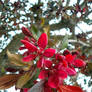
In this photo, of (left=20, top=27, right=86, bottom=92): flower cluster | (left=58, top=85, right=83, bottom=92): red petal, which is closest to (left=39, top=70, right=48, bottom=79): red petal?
(left=20, top=27, right=86, bottom=92): flower cluster

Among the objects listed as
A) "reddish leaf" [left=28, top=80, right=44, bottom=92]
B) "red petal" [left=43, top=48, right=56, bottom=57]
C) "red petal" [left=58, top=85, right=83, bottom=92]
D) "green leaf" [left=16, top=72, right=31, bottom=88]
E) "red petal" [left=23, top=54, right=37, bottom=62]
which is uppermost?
"red petal" [left=43, top=48, right=56, bottom=57]

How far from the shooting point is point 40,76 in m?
0.83

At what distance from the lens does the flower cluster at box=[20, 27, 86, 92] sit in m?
0.81

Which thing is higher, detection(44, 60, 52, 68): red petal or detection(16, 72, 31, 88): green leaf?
detection(44, 60, 52, 68): red petal

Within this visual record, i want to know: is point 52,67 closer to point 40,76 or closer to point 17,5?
point 40,76

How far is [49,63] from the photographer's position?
841 millimetres

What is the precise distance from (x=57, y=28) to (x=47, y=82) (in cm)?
186

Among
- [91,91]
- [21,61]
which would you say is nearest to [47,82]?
[21,61]

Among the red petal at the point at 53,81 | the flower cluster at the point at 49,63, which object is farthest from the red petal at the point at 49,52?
the red petal at the point at 53,81

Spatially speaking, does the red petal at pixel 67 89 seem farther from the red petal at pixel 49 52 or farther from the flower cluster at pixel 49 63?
the red petal at pixel 49 52

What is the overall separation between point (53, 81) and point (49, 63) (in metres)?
0.09

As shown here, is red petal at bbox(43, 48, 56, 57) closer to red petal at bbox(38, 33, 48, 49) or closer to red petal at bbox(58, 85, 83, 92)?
red petal at bbox(38, 33, 48, 49)

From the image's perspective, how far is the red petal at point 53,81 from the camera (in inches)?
31.2

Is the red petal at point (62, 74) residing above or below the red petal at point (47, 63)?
below
